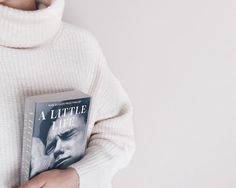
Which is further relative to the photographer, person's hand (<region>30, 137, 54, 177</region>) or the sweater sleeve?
the sweater sleeve

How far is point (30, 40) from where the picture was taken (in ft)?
2.07

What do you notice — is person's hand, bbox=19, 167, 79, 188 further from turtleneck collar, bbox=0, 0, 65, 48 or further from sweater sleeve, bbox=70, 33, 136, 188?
turtleneck collar, bbox=0, 0, 65, 48

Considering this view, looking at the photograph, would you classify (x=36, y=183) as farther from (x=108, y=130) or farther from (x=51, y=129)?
(x=108, y=130)

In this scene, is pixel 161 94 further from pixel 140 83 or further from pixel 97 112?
pixel 97 112

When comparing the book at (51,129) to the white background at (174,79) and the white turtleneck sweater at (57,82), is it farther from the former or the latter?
the white background at (174,79)

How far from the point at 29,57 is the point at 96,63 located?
16 centimetres

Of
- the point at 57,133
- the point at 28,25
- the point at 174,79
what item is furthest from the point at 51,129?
the point at 174,79

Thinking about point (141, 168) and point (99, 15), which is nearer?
point (99, 15)

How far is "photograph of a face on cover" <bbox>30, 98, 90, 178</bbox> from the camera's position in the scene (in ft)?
1.91

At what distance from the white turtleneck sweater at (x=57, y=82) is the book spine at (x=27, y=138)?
0.02 metres

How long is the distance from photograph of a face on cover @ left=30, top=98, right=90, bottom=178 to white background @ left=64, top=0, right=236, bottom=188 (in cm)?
27

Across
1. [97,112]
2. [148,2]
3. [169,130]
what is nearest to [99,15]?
[148,2]

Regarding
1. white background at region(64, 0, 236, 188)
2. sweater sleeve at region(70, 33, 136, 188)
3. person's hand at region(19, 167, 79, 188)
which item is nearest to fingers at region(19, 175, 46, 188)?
person's hand at region(19, 167, 79, 188)

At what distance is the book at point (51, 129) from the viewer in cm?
58
